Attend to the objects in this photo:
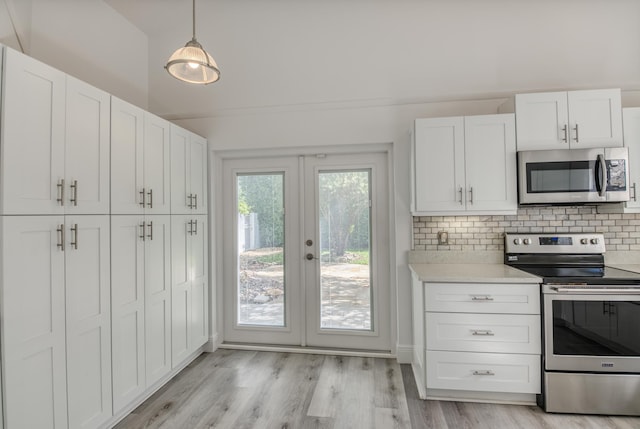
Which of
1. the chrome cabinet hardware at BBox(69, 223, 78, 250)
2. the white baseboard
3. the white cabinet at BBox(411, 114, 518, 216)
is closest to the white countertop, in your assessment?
the white cabinet at BBox(411, 114, 518, 216)

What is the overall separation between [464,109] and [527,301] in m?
1.73

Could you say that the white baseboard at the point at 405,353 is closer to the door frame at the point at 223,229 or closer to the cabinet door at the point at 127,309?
the door frame at the point at 223,229

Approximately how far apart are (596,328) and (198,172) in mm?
3420

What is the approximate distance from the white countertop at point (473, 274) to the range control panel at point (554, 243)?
0.75 feet

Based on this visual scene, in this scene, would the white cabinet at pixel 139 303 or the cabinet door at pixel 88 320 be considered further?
the white cabinet at pixel 139 303

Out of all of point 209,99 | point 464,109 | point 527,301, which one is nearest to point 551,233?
point 527,301

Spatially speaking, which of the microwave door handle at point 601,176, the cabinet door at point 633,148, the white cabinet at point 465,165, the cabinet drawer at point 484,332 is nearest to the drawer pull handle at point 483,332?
the cabinet drawer at point 484,332

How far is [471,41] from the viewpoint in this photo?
9.55 ft

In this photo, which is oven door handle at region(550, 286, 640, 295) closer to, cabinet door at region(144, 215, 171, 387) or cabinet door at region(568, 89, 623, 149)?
cabinet door at region(568, 89, 623, 149)

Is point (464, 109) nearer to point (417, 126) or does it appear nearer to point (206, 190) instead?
point (417, 126)

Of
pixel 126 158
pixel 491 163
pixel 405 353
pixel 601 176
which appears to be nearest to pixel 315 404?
pixel 405 353

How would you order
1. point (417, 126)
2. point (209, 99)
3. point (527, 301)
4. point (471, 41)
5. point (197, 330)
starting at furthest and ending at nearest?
1. point (209, 99)
2. point (197, 330)
3. point (471, 41)
4. point (417, 126)
5. point (527, 301)

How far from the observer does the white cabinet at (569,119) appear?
8.20 feet

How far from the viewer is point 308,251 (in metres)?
3.37
